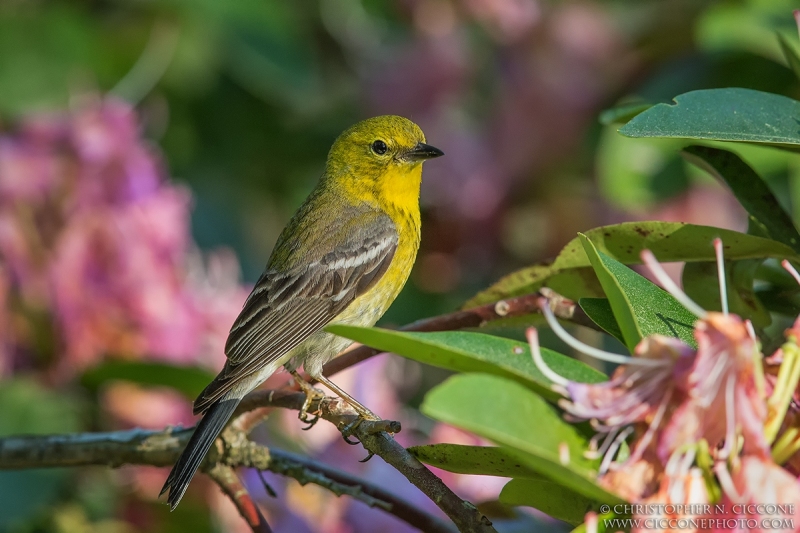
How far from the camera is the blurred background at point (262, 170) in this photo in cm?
289

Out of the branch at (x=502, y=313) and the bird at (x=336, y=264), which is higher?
the branch at (x=502, y=313)

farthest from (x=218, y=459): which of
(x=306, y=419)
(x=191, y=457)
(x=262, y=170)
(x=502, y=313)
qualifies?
(x=262, y=170)

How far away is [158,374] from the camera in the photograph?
2.59 meters

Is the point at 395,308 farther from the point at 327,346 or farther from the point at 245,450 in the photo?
the point at 245,450

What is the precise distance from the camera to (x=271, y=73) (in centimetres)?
402

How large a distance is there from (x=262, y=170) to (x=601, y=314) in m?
3.71

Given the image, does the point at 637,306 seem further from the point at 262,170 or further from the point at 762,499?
the point at 262,170

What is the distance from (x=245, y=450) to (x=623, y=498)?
1177mm

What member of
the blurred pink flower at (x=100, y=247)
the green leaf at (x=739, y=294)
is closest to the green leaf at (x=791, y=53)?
the green leaf at (x=739, y=294)

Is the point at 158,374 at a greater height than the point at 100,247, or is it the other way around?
the point at 100,247

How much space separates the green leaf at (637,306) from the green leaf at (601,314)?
2.8 inches

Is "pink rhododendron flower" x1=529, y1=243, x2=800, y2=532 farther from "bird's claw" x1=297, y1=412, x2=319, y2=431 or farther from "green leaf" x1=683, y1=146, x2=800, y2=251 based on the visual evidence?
"bird's claw" x1=297, y1=412, x2=319, y2=431

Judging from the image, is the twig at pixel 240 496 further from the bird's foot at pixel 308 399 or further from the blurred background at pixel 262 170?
the blurred background at pixel 262 170

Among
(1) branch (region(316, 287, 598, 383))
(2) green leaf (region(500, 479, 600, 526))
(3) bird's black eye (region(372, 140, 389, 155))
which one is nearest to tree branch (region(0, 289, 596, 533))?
(1) branch (region(316, 287, 598, 383))
